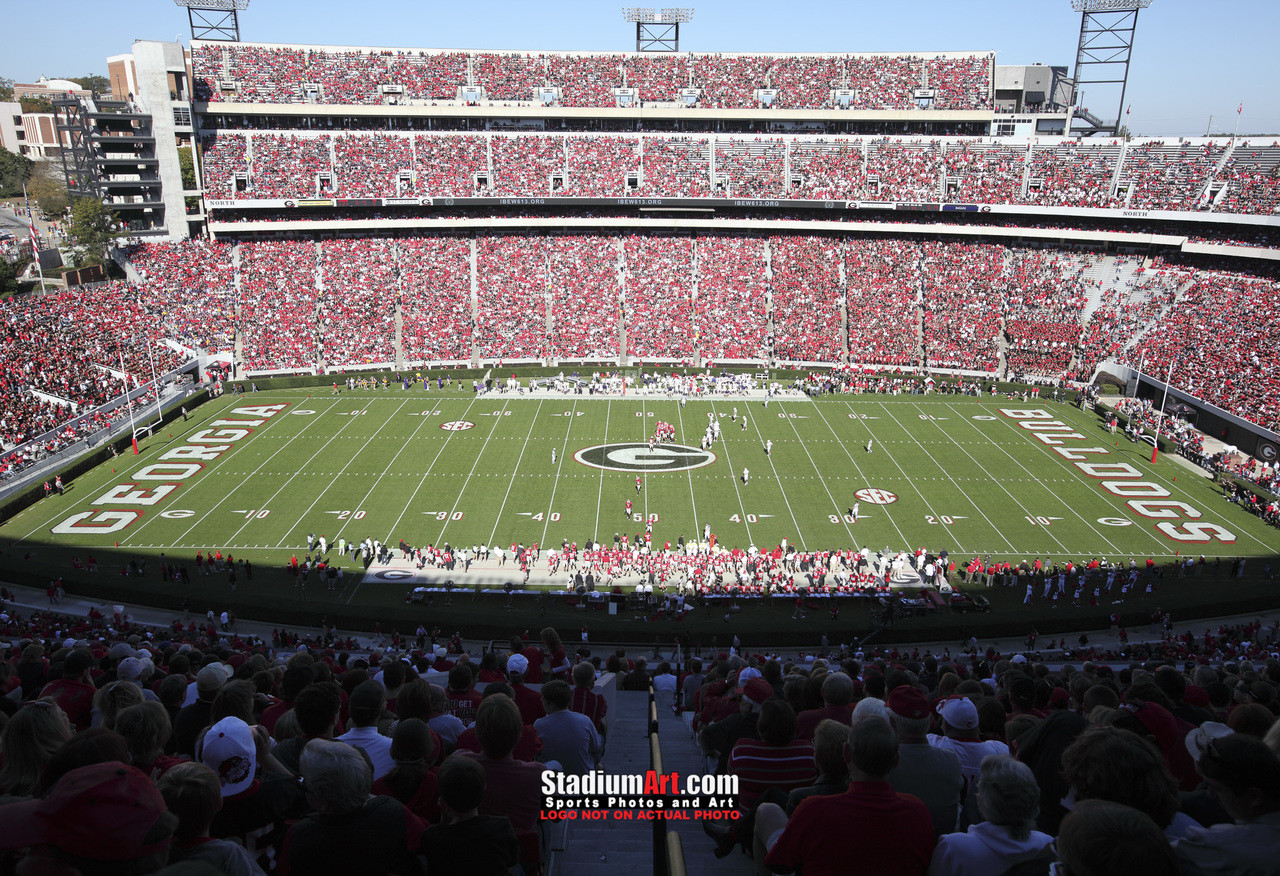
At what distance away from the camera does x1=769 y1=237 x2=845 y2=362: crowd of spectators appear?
5266 cm

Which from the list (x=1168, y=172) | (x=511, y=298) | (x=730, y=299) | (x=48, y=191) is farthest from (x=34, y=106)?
(x=1168, y=172)

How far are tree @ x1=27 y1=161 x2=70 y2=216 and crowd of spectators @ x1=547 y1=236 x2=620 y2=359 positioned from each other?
4396 cm

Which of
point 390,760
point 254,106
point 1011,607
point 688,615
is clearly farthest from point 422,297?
point 390,760

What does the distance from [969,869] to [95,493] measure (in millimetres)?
38335

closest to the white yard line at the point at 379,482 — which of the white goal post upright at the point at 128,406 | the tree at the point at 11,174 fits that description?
the white goal post upright at the point at 128,406

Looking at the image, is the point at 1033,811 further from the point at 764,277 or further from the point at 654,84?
the point at 654,84

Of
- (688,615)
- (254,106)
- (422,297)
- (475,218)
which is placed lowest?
(688,615)

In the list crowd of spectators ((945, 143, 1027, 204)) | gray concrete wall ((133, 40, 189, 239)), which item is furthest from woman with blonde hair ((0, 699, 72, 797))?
gray concrete wall ((133, 40, 189, 239))

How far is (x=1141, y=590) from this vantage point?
91.9 ft

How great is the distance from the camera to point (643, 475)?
36.9 metres

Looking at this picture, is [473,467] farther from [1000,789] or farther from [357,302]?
[1000,789]

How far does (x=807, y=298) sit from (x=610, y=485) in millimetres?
24791

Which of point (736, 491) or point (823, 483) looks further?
point (823, 483)

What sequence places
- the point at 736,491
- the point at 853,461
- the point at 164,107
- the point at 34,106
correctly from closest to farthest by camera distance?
the point at 736,491 < the point at 853,461 < the point at 164,107 < the point at 34,106
